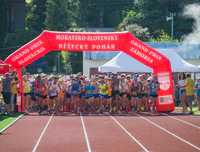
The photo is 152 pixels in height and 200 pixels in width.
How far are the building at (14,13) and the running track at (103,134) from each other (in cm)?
3273

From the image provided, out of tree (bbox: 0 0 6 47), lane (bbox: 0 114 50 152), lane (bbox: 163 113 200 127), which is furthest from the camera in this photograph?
tree (bbox: 0 0 6 47)

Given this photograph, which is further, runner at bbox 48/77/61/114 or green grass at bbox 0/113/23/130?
runner at bbox 48/77/61/114

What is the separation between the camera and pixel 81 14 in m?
80.7

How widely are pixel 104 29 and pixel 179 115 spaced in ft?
184

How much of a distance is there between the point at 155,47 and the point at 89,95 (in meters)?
15.0

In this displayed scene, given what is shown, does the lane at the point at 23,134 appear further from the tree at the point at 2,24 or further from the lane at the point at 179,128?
the tree at the point at 2,24

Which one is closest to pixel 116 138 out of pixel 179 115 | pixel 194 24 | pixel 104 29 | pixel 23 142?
pixel 23 142

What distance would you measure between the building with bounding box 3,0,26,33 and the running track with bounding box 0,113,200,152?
32734 mm

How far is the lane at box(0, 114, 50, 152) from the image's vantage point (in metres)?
13.4

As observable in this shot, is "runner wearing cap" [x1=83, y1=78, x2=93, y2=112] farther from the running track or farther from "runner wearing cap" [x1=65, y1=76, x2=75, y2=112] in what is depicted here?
the running track

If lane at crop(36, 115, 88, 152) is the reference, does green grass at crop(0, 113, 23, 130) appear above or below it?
above

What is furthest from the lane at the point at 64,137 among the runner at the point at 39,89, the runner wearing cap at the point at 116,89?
the runner wearing cap at the point at 116,89

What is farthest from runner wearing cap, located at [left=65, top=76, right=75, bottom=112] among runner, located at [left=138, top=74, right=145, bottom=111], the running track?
runner, located at [left=138, top=74, right=145, bottom=111]

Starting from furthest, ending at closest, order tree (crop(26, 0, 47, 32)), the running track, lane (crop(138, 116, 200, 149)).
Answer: tree (crop(26, 0, 47, 32))
lane (crop(138, 116, 200, 149))
the running track
